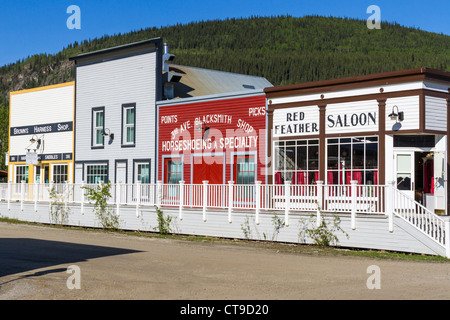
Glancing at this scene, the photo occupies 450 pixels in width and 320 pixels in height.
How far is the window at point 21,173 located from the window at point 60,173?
2.64 m

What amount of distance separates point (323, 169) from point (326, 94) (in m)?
2.40

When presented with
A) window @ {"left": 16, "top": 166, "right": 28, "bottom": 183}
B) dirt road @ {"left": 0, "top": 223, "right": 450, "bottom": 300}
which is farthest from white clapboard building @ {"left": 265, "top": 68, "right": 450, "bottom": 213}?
window @ {"left": 16, "top": 166, "right": 28, "bottom": 183}

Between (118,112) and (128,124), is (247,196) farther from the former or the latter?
(118,112)

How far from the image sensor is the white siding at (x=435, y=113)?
17.6 m

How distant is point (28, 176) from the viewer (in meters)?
31.6

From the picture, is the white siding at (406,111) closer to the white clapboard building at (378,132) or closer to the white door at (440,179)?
the white clapboard building at (378,132)

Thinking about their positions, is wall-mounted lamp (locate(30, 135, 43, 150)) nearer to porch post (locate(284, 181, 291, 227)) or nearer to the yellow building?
the yellow building

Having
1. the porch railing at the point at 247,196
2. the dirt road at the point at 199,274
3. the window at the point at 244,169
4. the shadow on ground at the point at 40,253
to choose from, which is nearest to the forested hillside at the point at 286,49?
the window at the point at 244,169

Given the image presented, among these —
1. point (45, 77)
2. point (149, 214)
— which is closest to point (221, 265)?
point (149, 214)

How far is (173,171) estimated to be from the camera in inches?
978

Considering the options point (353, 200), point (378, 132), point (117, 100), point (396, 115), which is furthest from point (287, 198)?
point (117, 100)

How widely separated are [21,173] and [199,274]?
22817 millimetres
